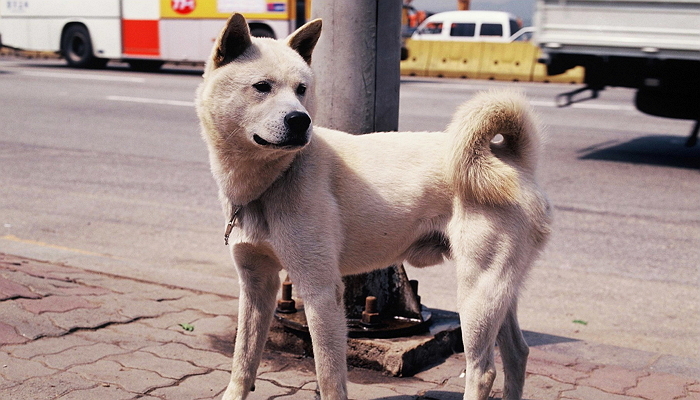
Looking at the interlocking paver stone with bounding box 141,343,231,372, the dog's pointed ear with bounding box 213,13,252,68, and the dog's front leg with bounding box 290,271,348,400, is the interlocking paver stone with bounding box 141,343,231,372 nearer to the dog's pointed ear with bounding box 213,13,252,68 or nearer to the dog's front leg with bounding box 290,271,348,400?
the dog's front leg with bounding box 290,271,348,400

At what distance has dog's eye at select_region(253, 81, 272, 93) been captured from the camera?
9.04 feet

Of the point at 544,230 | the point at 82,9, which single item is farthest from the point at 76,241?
the point at 82,9

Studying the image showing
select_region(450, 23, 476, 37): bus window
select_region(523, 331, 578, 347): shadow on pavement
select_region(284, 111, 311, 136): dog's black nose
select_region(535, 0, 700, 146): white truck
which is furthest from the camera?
select_region(450, 23, 476, 37): bus window

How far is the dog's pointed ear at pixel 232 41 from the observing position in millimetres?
2758

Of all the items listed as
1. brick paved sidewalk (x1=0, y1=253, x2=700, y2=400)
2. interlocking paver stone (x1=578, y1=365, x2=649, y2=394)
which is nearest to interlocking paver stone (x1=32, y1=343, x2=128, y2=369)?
brick paved sidewalk (x1=0, y1=253, x2=700, y2=400)

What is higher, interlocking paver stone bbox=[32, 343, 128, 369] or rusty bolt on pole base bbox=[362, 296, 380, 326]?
rusty bolt on pole base bbox=[362, 296, 380, 326]

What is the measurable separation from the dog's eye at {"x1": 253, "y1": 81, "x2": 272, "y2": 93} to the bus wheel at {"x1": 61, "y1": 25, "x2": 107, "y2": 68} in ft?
65.0

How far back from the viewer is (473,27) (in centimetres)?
2592

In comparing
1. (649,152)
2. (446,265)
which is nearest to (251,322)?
(446,265)

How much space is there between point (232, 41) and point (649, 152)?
8.86 meters

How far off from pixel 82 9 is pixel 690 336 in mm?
19531

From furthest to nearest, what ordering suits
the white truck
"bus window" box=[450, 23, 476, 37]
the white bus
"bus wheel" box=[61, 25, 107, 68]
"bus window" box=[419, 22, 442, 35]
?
"bus window" box=[419, 22, 442, 35]
"bus window" box=[450, 23, 476, 37]
"bus wheel" box=[61, 25, 107, 68]
the white bus
the white truck

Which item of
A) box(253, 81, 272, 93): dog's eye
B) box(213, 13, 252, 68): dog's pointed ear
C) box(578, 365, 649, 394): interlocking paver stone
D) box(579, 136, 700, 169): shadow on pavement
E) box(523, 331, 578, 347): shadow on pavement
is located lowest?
box(579, 136, 700, 169): shadow on pavement

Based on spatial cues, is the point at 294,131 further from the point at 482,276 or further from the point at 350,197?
the point at 482,276
